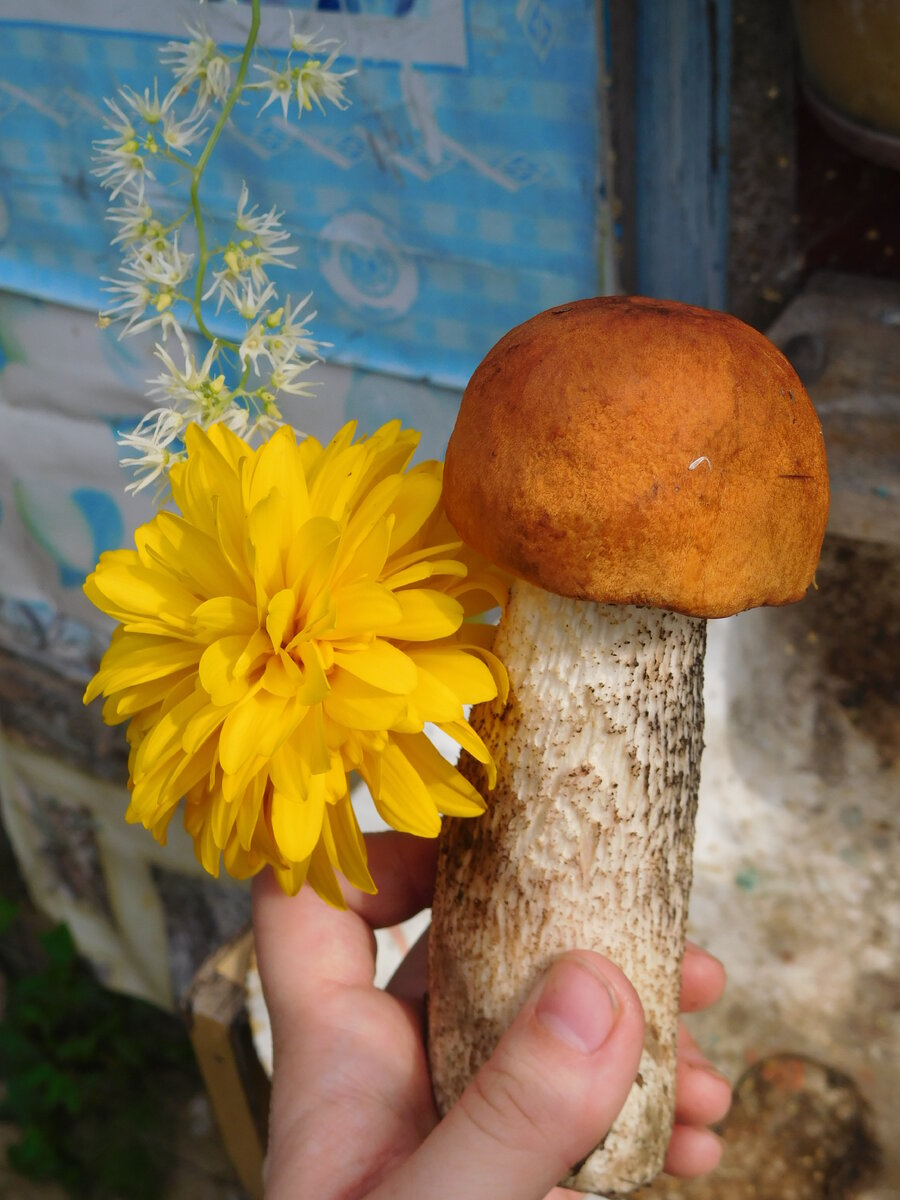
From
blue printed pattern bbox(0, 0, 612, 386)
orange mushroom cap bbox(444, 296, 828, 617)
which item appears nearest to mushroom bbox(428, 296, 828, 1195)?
orange mushroom cap bbox(444, 296, 828, 617)

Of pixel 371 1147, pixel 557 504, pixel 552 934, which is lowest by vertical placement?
pixel 371 1147

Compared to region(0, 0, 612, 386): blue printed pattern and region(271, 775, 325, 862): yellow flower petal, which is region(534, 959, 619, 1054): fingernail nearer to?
region(271, 775, 325, 862): yellow flower petal

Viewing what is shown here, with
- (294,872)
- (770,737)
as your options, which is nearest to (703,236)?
(770,737)

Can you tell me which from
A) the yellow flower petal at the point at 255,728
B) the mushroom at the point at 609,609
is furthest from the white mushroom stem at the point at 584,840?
the yellow flower petal at the point at 255,728

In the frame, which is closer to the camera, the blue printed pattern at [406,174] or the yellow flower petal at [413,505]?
the yellow flower petal at [413,505]

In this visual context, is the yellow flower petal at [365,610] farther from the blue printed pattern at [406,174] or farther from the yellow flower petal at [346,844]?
the blue printed pattern at [406,174]

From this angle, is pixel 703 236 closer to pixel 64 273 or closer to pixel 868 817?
pixel 868 817

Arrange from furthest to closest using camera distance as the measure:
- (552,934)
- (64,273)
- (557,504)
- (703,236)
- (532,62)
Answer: (64,273), (703,236), (532,62), (552,934), (557,504)
